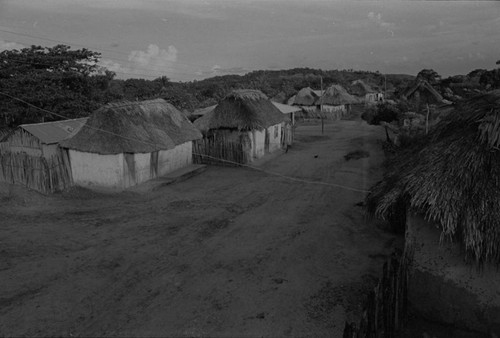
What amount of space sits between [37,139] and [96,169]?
395cm

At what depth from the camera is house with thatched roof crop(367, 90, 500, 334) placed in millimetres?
5738

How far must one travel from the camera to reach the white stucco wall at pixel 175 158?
17.0 m

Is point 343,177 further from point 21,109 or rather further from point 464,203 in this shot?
point 21,109

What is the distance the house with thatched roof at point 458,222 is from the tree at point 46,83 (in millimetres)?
18283

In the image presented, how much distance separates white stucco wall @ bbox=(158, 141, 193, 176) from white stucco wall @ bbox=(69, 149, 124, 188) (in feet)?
7.42

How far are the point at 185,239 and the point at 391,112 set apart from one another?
2468 cm

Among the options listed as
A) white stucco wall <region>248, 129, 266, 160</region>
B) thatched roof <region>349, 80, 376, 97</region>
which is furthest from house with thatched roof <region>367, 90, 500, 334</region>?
thatched roof <region>349, 80, 376, 97</region>

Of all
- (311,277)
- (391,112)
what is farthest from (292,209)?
(391,112)

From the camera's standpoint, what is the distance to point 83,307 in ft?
23.5

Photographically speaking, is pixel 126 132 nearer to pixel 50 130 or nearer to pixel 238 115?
pixel 50 130

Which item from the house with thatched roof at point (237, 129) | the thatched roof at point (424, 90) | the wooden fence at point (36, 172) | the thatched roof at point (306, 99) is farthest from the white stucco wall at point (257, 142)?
the thatched roof at point (306, 99)

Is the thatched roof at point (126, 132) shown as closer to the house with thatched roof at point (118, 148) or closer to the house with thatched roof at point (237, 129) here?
the house with thatched roof at point (118, 148)

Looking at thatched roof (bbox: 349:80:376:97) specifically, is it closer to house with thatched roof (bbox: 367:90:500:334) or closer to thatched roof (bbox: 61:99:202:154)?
thatched roof (bbox: 61:99:202:154)

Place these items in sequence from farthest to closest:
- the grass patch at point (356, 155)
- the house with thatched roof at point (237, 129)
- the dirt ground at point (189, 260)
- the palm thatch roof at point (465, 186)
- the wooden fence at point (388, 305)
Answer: the grass patch at point (356, 155), the house with thatched roof at point (237, 129), the dirt ground at point (189, 260), the palm thatch roof at point (465, 186), the wooden fence at point (388, 305)
